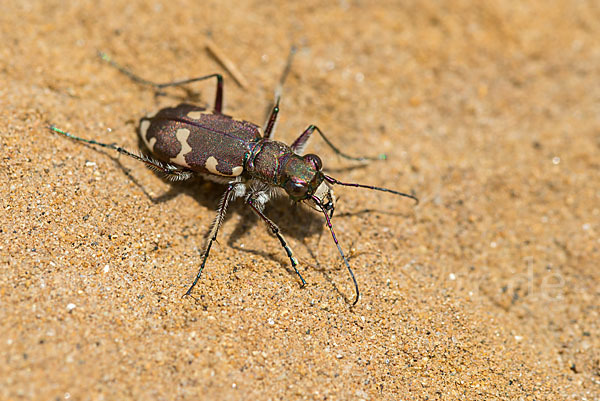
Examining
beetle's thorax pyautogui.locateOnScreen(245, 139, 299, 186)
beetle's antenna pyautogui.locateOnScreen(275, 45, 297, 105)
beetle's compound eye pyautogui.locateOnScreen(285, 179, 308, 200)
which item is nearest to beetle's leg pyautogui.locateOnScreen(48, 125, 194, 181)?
beetle's thorax pyautogui.locateOnScreen(245, 139, 299, 186)

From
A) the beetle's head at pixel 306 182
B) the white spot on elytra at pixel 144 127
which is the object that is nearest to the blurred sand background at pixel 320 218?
the white spot on elytra at pixel 144 127

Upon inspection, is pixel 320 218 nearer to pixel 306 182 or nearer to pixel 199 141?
pixel 306 182

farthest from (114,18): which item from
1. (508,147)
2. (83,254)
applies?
(508,147)

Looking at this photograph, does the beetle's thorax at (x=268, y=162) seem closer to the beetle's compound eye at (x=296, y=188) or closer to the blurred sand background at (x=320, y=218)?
the beetle's compound eye at (x=296, y=188)

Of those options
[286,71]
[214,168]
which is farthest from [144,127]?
[286,71]

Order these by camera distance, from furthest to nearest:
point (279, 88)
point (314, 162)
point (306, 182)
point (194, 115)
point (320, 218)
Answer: point (279, 88) < point (320, 218) < point (194, 115) < point (314, 162) < point (306, 182)

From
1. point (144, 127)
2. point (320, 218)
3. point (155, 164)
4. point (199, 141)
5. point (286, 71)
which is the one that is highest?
point (286, 71)

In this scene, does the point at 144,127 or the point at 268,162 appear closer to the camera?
the point at 268,162

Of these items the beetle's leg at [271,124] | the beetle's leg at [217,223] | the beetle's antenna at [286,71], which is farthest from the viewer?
the beetle's antenna at [286,71]
